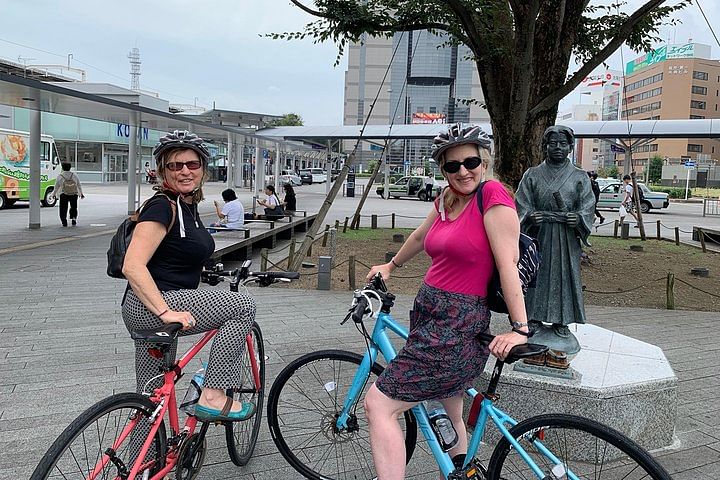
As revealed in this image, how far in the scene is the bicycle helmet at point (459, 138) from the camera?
8.11 ft

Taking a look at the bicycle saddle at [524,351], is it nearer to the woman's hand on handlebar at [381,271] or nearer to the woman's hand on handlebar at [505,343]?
the woman's hand on handlebar at [505,343]

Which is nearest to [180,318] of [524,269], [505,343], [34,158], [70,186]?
[505,343]

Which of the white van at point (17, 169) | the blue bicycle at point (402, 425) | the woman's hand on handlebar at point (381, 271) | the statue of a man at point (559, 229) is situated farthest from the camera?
the white van at point (17, 169)

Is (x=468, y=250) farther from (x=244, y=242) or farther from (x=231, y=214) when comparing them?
(x=231, y=214)

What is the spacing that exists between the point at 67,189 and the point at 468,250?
1474 cm

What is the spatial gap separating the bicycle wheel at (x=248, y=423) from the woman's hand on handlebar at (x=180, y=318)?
0.71 metres

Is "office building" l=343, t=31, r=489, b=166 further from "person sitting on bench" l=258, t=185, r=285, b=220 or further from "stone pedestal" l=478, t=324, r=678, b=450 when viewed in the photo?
"stone pedestal" l=478, t=324, r=678, b=450

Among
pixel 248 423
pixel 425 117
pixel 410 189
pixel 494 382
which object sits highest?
pixel 425 117

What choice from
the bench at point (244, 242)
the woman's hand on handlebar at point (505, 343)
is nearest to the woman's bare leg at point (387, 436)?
the woman's hand on handlebar at point (505, 343)

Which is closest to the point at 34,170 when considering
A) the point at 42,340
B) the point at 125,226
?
the point at 42,340

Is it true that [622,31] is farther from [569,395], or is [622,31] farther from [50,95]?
[50,95]

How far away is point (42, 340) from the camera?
18.8 feet

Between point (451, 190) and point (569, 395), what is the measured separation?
1.67 metres

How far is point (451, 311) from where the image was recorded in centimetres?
247
